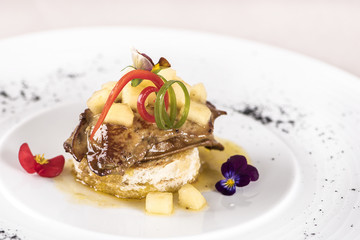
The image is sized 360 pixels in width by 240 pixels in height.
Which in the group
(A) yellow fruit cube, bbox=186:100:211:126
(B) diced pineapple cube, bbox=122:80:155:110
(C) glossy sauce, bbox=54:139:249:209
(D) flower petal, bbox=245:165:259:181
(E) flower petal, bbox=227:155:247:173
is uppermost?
(B) diced pineapple cube, bbox=122:80:155:110

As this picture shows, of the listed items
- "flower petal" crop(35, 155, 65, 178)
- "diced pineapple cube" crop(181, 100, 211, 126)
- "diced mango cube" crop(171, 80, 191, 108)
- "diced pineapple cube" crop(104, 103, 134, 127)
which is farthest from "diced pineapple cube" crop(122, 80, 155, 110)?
"flower petal" crop(35, 155, 65, 178)

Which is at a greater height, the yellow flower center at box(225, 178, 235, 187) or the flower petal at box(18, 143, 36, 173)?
the yellow flower center at box(225, 178, 235, 187)

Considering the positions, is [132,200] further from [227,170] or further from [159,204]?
[227,170]

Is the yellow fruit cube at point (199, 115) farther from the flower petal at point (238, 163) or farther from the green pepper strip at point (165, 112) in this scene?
the flower petal at point (238, 163)

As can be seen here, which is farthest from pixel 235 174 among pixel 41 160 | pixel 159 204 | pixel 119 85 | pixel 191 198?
pixel 41 160

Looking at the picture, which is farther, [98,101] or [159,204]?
[98,101]

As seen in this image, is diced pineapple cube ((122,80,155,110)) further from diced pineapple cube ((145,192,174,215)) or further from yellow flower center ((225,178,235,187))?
yellow flower center ((225,178,235,187))
